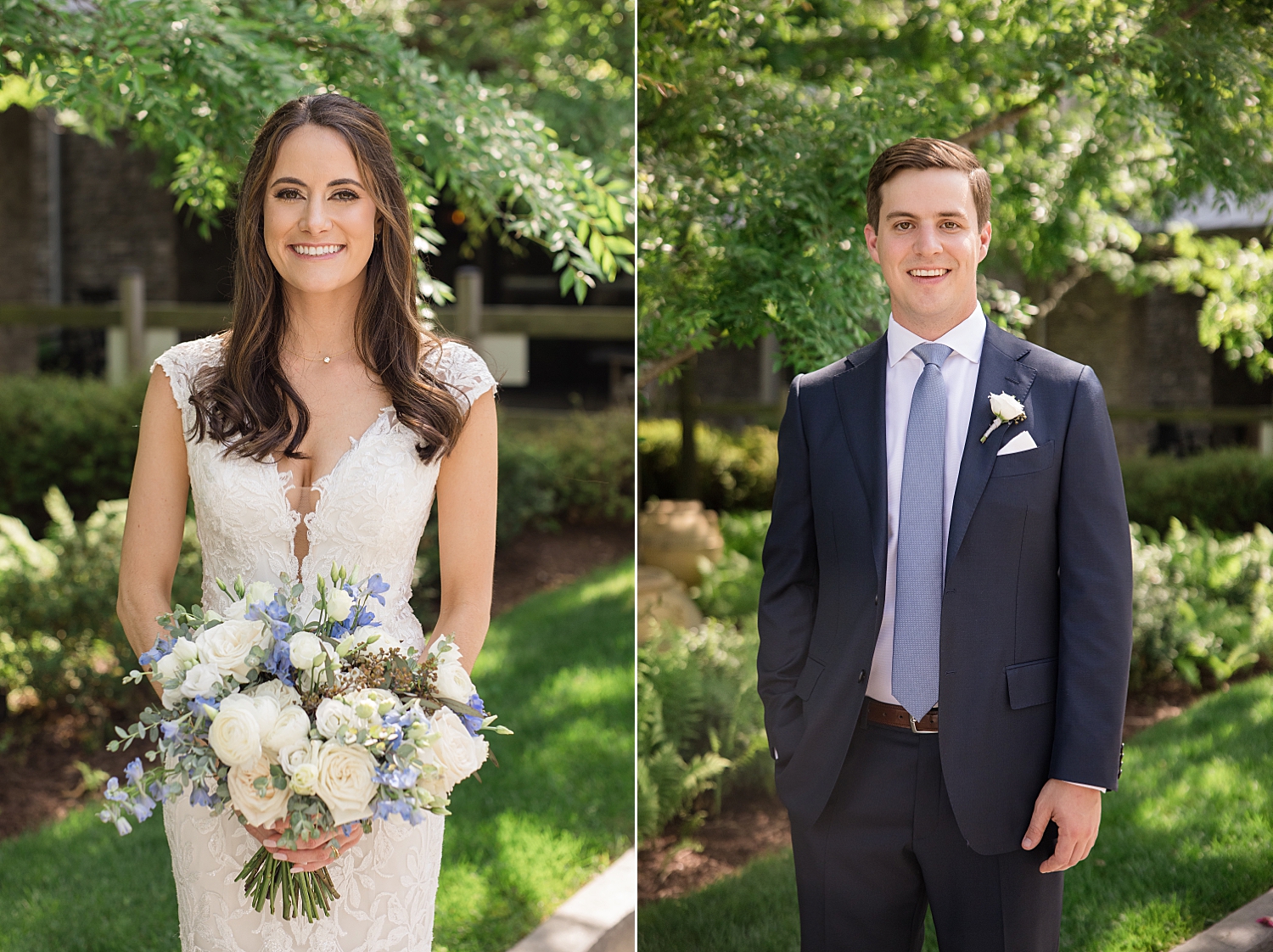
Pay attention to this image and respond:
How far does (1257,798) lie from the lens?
3.20 metres

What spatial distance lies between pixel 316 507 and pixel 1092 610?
5.30 ft

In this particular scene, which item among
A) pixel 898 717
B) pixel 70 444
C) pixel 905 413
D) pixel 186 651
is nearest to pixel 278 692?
pixel 186 651

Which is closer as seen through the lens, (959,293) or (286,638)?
(286,638)

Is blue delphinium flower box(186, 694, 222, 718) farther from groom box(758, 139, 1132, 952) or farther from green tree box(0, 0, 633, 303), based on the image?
green tree box(0, 0, 633, 303)

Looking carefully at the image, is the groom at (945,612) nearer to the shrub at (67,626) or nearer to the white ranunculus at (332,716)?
the white ranunculus at (332,716)

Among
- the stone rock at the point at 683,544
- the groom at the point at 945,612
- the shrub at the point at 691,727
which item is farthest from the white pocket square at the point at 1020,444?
the stone rock at the point at 683,544

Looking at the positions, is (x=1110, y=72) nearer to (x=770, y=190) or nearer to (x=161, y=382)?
(x=770, y=190)

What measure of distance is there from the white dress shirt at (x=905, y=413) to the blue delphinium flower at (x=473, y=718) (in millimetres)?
851

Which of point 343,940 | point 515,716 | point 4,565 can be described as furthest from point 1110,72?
point 4,565

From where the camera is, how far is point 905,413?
2420mm

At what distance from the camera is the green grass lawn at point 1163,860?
123 inches

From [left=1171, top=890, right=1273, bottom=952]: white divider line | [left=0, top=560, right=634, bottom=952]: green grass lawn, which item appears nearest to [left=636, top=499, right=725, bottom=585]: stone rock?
[left=0, top=560, right=634, bottom=952]: green grass lawn

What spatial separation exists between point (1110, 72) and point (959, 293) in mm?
1337

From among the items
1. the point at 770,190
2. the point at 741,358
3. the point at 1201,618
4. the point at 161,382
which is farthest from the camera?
the point at 741,358
